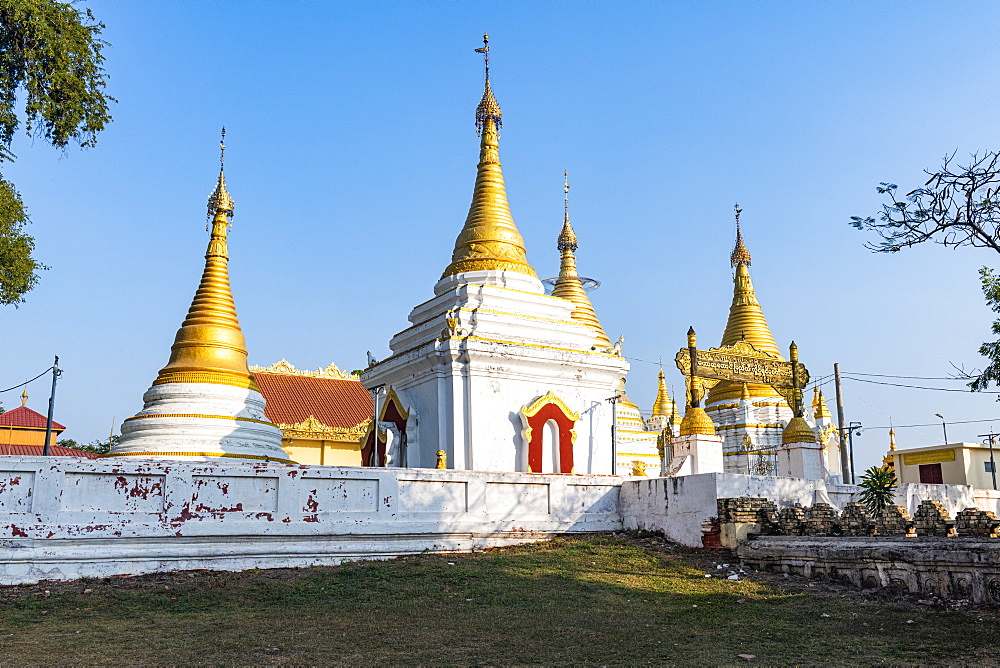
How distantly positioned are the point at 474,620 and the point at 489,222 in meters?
16.1

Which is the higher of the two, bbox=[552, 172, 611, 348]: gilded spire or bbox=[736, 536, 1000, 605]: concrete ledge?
bbox=[552, 172, 611, 348]: gilded spire

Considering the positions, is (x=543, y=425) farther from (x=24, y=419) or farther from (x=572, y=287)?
(x=24, y=419)

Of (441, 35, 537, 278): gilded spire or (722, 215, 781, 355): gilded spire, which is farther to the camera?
(722, 215, 781, 355): gilded spire

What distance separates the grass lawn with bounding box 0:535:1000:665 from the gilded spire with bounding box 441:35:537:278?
1131 centimetres

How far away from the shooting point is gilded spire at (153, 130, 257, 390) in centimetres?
1980

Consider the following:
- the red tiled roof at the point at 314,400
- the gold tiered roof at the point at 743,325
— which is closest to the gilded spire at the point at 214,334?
the red tiled roof at the point at 314,400

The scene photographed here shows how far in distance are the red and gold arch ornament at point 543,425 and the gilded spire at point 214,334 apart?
6751mm

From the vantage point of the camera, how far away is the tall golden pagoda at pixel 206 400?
18.6 meters

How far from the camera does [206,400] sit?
63.3ft

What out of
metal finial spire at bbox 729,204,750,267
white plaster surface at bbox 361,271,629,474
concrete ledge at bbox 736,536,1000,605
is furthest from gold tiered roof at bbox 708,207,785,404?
concrete ledge at bbox 736,536,1000,605

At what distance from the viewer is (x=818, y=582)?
442 inches

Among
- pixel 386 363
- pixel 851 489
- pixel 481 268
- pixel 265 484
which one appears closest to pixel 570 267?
pixel 481 268

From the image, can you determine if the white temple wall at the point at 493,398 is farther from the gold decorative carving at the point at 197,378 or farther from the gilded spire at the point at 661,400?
the gilded spire at the point at 661,400

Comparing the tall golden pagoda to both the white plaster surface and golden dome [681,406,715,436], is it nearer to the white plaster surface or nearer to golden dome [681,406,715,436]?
the white plaster surface
